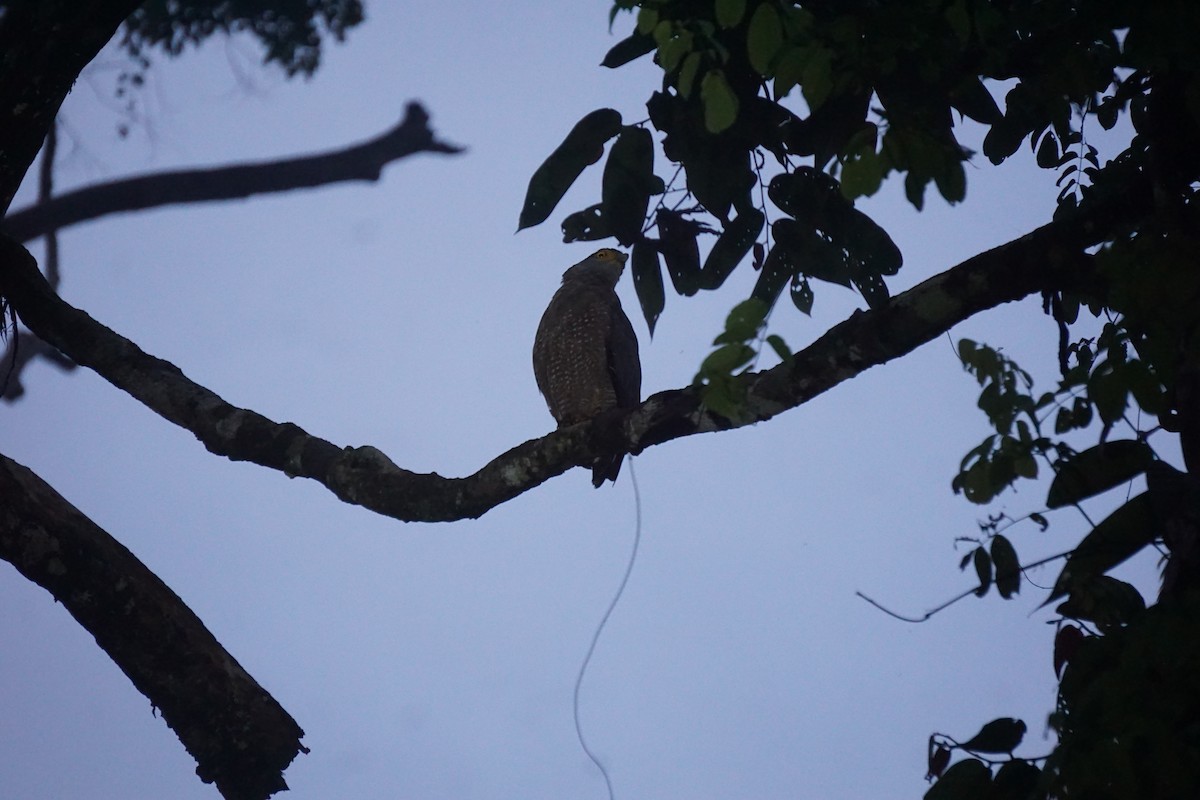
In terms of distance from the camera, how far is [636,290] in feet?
8.82

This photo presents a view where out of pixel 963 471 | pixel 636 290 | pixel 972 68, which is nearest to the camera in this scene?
pixel 963 471

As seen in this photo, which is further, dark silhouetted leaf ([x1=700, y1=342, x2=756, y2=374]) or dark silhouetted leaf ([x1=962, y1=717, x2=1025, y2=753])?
dark silhouetted leaf ([x1=962, y1=717, x2=1025, y2=753])

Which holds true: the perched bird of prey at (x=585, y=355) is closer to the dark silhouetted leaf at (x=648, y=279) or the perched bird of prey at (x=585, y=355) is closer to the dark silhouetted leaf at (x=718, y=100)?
the dark silhouetted leaf at (x=648, y=279)

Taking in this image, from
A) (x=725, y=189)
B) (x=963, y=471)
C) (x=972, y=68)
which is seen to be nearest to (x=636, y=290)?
(x=725, y=189)

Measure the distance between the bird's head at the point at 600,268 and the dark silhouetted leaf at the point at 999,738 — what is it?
4.00 meters

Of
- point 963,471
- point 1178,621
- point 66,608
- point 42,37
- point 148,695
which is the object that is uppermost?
point 42,37

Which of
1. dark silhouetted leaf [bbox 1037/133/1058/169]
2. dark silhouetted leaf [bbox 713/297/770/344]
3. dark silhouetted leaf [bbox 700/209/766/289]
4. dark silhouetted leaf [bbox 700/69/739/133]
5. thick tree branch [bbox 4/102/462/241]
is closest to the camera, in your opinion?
dark silhouetted leaf [bbox 713/297/770/344]

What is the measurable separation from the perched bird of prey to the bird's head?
0.14 metres

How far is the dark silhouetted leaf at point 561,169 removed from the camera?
2.32m

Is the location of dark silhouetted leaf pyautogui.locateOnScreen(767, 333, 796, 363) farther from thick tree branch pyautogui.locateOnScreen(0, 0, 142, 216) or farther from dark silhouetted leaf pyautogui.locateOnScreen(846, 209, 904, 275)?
thick tree branch pyautogui.locateOnScreen(0, 0, 142, 216)

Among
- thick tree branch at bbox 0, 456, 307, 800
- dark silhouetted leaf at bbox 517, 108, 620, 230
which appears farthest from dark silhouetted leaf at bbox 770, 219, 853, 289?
thick tree branch at bbox 0, 456, 307, 800

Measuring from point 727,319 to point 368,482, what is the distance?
1.87 metres

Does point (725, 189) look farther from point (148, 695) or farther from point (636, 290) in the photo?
point (148, 695)

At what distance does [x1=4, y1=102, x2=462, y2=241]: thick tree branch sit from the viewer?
16.6 feet
